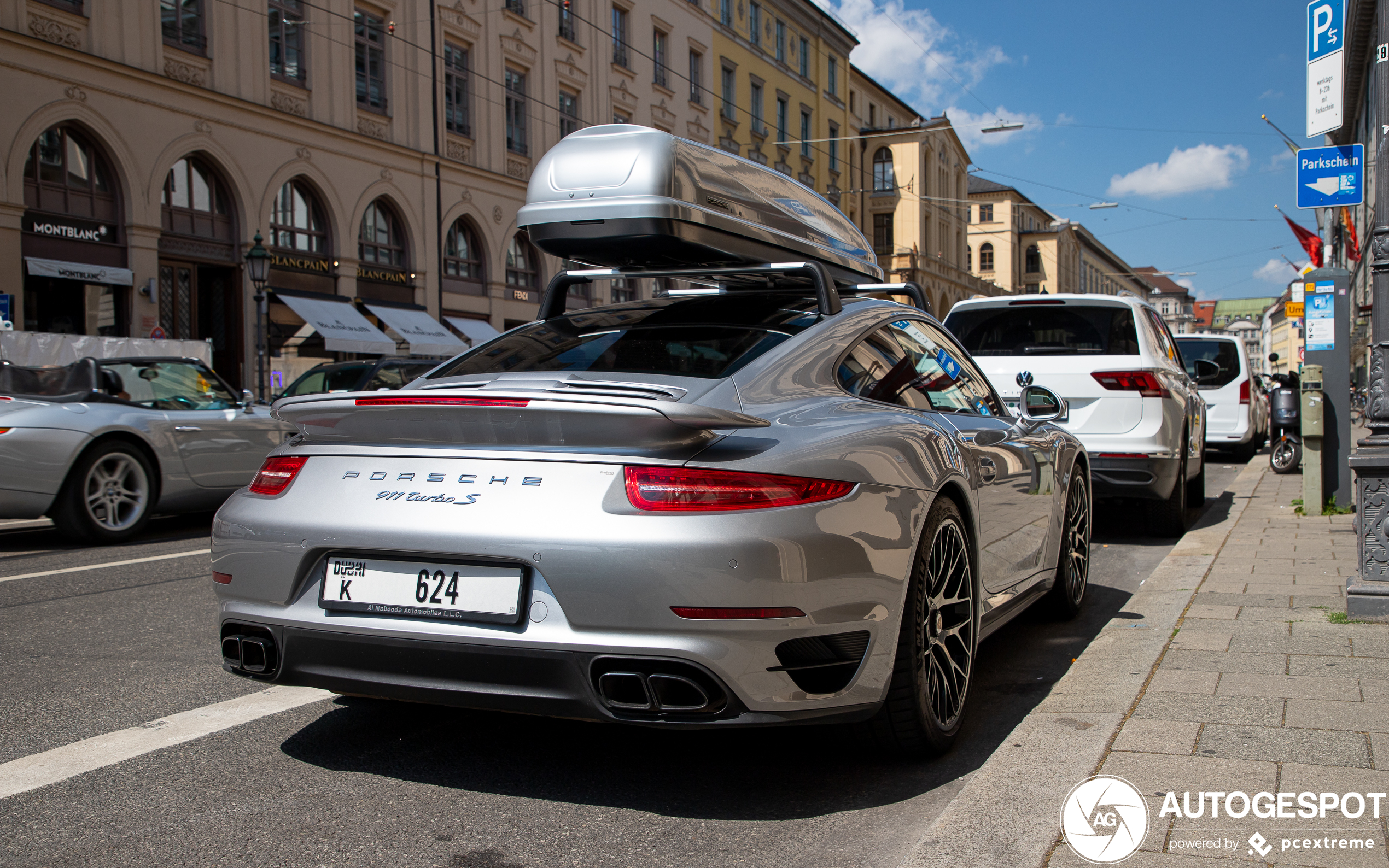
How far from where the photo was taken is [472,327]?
29.7 metres

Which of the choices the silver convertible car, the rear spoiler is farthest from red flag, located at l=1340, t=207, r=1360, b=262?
the rear spoiler

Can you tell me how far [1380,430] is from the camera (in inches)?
205

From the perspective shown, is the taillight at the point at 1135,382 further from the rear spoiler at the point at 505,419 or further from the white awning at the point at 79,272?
the white awning at the point at 79,272

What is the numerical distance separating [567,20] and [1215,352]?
23.3 metres

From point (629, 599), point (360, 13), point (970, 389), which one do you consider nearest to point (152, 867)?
point (629, 599)

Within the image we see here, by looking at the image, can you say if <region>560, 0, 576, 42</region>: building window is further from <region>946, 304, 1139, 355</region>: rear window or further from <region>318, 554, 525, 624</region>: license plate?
<region>318, 554, 525, 624</region>: license plate

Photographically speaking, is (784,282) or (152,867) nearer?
(152,867)

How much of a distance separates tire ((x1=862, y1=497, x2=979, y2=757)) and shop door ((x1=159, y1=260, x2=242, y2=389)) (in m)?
21.5

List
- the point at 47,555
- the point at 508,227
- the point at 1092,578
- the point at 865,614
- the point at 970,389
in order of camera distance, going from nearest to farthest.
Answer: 1. the point at 865,614
2. the point at 970,389
3. the point at 1092,578
4. the point at 47,555
5. the point at 508,227

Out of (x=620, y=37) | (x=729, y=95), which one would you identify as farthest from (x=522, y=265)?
(x=729, y=95)

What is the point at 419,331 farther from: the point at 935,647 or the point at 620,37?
the point at 935,647

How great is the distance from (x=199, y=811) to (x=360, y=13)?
26.4 metres

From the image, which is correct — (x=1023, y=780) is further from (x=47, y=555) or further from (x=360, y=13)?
(x=360, y=13)

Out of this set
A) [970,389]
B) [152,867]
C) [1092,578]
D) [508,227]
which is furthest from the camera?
[508,227]
